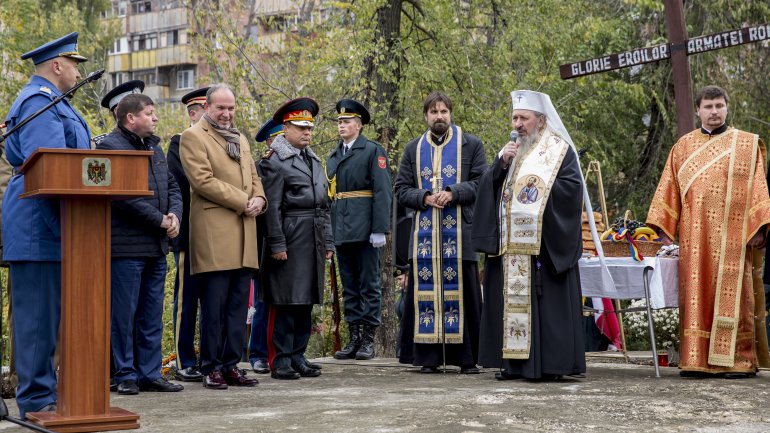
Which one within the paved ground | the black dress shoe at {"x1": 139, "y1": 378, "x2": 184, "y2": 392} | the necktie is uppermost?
the necktie

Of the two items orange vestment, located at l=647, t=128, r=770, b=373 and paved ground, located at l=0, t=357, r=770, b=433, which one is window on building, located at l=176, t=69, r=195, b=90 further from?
orange vestment, located at l=647, t=128, r=770, b=373

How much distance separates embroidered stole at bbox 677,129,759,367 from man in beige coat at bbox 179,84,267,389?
337 cm

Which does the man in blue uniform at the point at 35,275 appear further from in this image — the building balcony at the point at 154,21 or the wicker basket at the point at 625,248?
the building balcony at the point at 154,21

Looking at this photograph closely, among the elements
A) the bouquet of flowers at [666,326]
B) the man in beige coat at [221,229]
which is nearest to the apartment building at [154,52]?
the bouquet of flowers at [666,326]

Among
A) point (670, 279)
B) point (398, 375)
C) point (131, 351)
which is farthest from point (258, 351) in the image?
point (670, 279)

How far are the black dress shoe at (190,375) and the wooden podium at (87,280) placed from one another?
2.53 m

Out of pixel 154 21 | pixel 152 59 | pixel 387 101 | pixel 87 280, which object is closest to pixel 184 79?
pixel 152 59

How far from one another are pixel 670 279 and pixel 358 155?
9.70ft

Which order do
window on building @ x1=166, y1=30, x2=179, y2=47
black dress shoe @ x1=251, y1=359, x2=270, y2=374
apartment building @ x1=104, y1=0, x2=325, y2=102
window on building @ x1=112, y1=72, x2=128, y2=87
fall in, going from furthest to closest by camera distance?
window on building @ x1=112, y1=72, x2=128, y2=87 < window on building @ x1=166, y1=30, x2=179, y2=47 < apartment building @ x1=104, y1=0, x2=325, y2=102 < black dress shoe @ x1=251, y1=359, x2=270, y2=374

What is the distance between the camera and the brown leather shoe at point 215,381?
7941mm

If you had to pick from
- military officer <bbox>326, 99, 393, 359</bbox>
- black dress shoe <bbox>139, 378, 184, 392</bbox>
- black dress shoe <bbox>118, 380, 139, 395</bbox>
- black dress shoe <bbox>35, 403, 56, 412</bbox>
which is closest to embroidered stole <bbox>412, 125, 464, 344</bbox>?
military officer <bbox>326, 99, 393, 359</bbox>

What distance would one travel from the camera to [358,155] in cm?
1022

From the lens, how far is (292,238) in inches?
337

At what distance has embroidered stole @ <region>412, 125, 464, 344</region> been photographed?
9.14m
